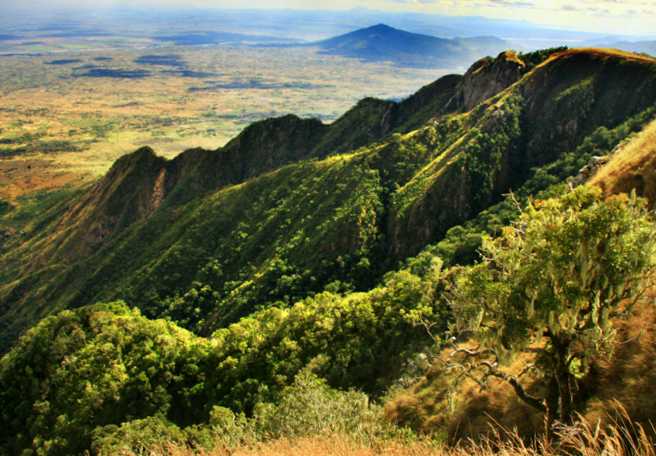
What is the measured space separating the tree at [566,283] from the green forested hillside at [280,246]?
1743cm

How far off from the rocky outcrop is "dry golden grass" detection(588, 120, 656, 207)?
6584 centimetres

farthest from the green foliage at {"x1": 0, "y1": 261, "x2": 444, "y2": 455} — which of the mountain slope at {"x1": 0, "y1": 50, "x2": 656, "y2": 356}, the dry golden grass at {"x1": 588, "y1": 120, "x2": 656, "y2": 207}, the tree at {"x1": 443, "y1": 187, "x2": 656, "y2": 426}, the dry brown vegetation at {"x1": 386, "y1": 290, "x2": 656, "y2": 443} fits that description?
the mountain slope at {"x1": 0, "y1": 50, "x2": 656, "y2": 356}

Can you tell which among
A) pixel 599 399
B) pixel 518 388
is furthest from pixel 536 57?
pixel 518 388

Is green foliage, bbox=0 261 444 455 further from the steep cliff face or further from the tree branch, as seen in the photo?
the steep cliff face

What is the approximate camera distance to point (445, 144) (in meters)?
79.9

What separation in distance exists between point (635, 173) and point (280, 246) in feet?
183

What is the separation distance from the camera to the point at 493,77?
85.3m

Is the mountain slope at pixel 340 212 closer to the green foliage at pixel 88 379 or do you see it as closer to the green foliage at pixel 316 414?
the green foliage at pixel 88 379

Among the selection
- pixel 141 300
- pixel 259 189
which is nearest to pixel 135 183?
pixel 259 189

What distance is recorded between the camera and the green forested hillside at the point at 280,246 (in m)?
35.8

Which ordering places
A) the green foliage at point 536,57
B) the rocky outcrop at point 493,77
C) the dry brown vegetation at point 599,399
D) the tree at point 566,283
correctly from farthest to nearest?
the rocky outcrop at point 493,77, the green foliage at point 536,57, the dry brown vegetation at point 599,399, the tree at point 566,283

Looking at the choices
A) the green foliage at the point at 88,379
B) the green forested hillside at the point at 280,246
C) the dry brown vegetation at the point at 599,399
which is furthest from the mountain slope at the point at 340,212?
the dry brown vegetation at the point at 599,399

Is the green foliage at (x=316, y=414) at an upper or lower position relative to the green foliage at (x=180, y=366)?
upper

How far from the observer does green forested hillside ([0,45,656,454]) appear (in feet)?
117
